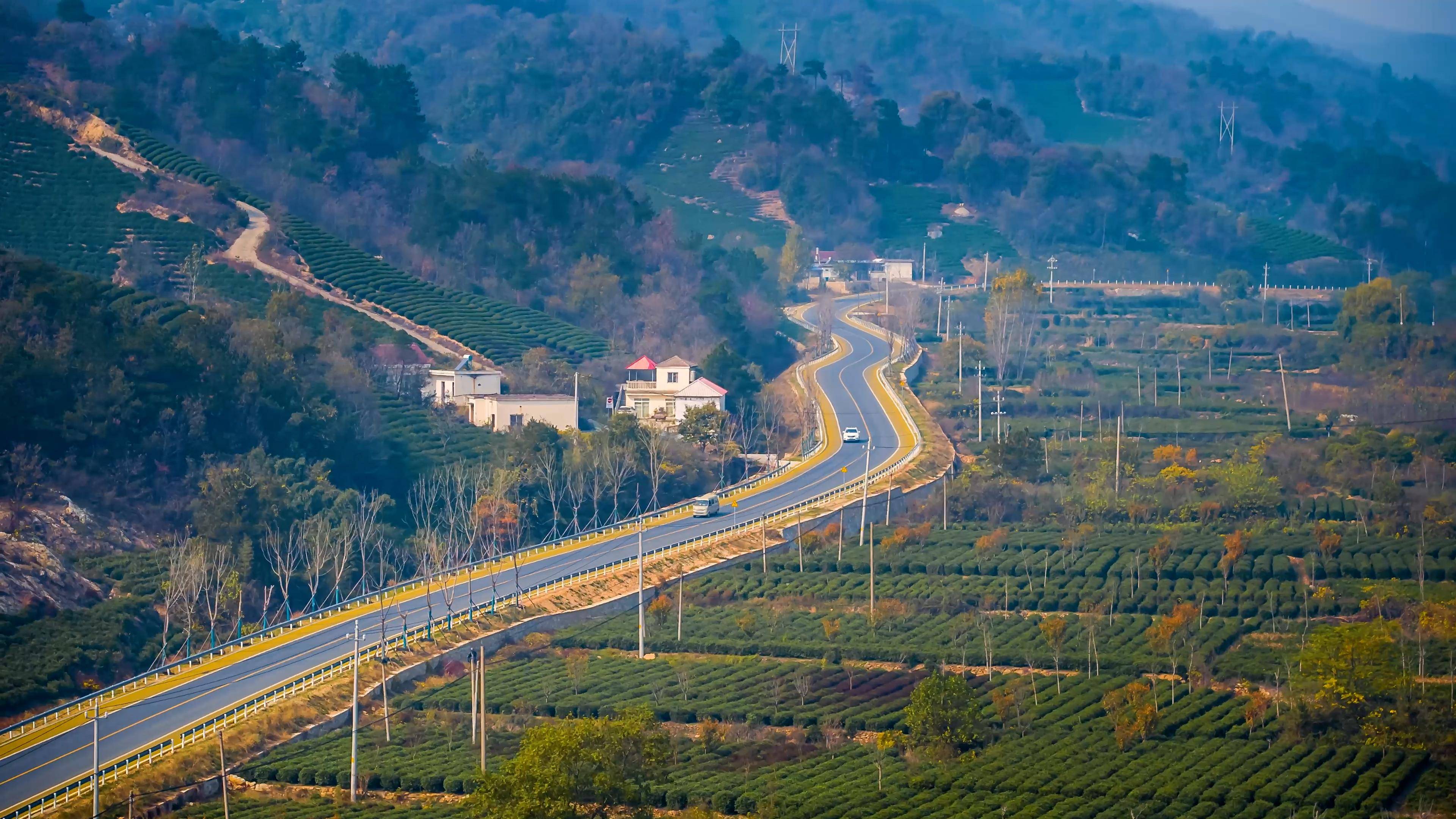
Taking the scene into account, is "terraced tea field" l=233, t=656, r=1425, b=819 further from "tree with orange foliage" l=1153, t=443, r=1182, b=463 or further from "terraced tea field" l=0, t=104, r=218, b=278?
"terraced tea field" l=0, t=104, r=218, b=278

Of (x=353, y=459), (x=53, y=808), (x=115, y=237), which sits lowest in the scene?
(x=53, y=808)

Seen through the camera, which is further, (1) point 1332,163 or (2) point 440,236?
(1) point 1332,163

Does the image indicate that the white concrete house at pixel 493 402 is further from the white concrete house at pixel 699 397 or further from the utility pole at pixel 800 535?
the utility pole at pixel 800 535

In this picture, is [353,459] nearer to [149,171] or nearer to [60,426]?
[60,426]

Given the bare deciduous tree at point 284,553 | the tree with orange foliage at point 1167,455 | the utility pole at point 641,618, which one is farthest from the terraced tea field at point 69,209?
the tree with orange foliage at point 1167,455

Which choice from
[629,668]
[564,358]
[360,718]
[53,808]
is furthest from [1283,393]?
[53,808]

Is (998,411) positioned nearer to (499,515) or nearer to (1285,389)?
(1285,389)

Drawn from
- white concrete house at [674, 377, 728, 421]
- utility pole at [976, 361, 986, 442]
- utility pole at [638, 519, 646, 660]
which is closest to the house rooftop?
white concrete house at [674, 377, 728, 421]
